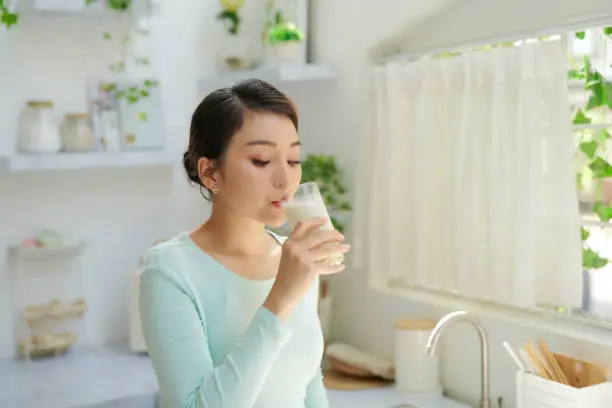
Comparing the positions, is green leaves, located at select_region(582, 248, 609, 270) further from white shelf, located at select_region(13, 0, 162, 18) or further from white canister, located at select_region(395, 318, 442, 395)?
white shelf, located at select_region(13, 0, 162, 18)

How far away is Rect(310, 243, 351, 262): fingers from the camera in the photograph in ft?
4.25

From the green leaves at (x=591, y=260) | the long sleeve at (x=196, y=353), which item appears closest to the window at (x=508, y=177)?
the green leaves at (x=591, y=260)

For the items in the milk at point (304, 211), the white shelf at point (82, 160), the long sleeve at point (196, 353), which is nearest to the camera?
the long sleeve at point (196, 353)

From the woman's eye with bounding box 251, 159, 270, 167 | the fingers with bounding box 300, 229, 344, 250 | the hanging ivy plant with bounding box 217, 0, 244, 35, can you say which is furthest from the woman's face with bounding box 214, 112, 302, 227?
the hanging ivy plant with bounding box 217, 0, 244, 35

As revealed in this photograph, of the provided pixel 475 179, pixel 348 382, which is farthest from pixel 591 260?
pixel 348 382

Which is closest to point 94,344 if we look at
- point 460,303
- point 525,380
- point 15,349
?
point 15,349

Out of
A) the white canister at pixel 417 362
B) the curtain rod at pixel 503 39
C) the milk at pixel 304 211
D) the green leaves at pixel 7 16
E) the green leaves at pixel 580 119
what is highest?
the green leaves at pixel 7 16

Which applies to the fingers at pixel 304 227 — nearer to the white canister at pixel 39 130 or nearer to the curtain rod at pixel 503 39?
the curtain rod at pixel 503 39

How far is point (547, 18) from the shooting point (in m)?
2.60

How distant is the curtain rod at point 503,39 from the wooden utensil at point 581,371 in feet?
3.04

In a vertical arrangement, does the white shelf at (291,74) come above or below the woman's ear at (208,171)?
above

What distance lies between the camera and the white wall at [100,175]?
3.48m

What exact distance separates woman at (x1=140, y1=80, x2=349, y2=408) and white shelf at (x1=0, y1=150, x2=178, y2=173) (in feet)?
6.32

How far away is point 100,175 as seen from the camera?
3.65 m
